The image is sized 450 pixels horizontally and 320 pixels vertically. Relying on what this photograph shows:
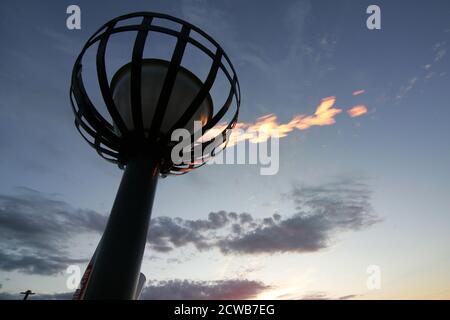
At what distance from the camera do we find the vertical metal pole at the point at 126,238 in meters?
4.54

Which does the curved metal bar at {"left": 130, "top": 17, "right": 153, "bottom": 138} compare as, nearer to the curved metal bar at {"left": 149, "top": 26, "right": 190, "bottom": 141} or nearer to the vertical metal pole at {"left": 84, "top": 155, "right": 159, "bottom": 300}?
the curved metal bar at {"left": 149, "top": 26, "right": 190, "bottom": 141}

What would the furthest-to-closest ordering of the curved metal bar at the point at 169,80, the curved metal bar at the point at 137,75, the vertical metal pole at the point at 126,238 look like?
the curved metal bar at the point at 169,80, the curved metal bar at the point at 137,75, the vertical metal pole at the point at 126,238

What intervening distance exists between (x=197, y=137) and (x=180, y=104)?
0.91 m

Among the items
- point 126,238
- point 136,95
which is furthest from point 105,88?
point 126,238

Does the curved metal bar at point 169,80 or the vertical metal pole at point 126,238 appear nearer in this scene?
the vertical metal pole at point 126,238

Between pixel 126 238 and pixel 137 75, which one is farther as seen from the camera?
pixel 137 75

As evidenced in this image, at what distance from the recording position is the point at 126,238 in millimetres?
4895

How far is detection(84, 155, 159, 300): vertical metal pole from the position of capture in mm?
4539

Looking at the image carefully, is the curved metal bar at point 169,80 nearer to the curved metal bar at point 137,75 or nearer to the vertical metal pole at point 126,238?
the curved metal bar at point 137,75

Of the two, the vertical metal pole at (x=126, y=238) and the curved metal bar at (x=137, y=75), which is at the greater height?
the curved metal bar at (x=137, y=75)

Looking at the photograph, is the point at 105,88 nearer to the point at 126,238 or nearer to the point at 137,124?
the point at 137,124

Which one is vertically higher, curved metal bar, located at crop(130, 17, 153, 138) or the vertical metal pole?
curved metal bar, located at crop(130, 17, 153, 138)
